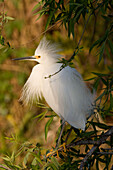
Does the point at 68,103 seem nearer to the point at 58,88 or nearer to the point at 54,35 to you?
the point at 58,88

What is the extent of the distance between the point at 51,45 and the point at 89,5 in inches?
25.5

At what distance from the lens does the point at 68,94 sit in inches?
62.9

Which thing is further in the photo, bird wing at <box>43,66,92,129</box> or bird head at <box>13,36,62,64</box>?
bird head at <box>13,36,62,64</box>

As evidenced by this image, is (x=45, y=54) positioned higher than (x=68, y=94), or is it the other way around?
(x=45, y=54)

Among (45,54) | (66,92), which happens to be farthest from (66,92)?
(45,54)

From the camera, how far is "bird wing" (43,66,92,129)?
157cm

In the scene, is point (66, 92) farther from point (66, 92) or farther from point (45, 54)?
point (45, 54)

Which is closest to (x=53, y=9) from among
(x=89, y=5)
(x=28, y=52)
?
(x=89, y=5)

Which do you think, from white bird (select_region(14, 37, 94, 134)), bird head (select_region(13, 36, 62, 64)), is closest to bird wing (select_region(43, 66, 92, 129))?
white bird (select_region(14, 37, 94, 134))

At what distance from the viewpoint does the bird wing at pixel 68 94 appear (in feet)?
5.15

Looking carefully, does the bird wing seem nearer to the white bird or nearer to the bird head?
the white bird

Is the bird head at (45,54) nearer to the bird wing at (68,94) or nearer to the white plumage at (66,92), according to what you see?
the white plumage at (66,92)

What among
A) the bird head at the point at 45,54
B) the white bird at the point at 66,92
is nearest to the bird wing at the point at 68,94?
the white bird at the point at 66,92

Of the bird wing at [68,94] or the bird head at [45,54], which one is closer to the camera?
the bird wing at [68,94]
